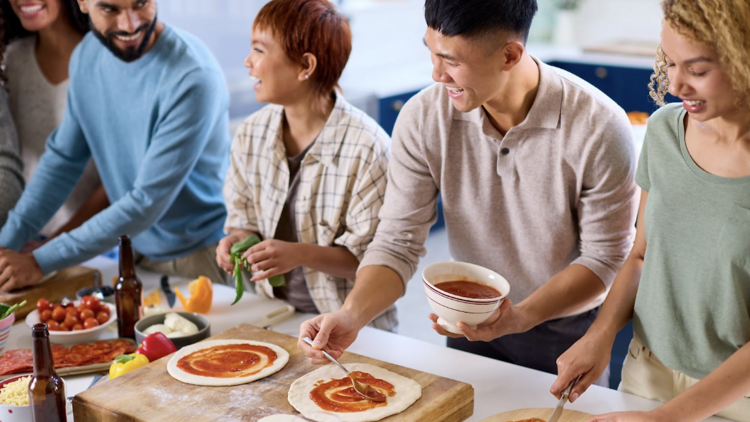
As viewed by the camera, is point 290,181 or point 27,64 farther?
point 27,64

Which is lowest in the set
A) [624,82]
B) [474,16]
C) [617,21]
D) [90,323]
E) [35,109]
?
[624,82]

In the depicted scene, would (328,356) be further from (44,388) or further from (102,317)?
(102,317)

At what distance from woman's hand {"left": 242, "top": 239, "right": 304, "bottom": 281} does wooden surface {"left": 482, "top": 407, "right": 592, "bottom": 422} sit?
2.52 feet

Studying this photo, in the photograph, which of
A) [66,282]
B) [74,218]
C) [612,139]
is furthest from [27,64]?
[612,139]

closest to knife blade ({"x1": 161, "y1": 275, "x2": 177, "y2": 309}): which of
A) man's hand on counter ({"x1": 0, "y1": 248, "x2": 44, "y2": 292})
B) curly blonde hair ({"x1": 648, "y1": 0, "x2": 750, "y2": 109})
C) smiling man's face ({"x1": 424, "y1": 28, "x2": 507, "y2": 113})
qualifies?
man's hand on counter ({"x1": 0, "y1": 248, "x2": 44, "y2": 292})

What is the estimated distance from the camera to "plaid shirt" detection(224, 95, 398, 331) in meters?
2.12

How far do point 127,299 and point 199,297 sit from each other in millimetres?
221

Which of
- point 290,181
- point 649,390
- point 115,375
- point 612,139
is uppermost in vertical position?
point 612,139

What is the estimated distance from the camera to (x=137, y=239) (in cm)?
262

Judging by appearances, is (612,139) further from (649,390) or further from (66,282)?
(66,282)

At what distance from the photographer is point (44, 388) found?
1409 mm

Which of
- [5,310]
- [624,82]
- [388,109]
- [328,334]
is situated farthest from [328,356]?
[624,82]

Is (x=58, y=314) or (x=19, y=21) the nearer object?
(x=58, y=314)

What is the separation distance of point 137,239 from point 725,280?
1.90 m
